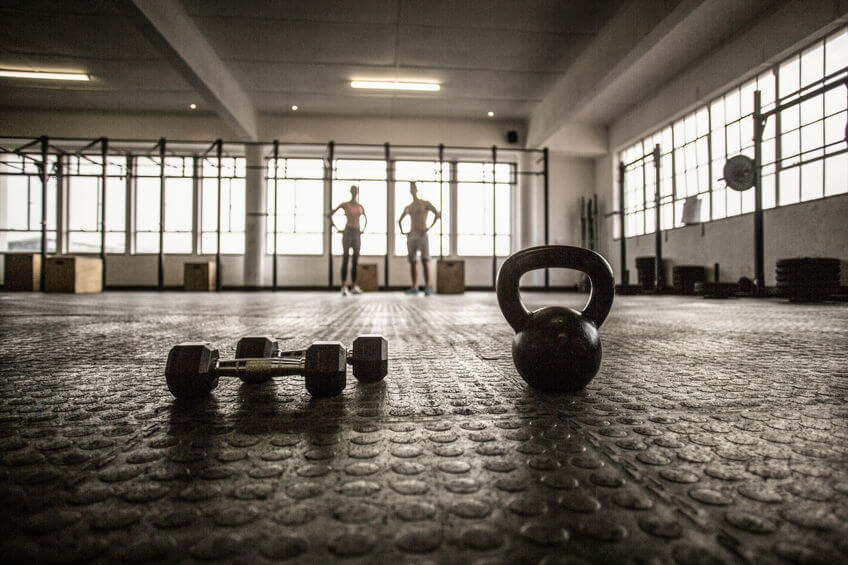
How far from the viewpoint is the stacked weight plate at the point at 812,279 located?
5570mm

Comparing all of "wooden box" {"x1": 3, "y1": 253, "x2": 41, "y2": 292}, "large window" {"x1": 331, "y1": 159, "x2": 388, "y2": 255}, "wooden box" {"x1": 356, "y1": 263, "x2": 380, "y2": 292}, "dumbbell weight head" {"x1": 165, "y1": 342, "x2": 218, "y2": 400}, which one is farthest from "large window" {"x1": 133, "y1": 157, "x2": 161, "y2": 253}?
"dumbbell weight head" {"x1": 165, "y1": 342, "x2": 218, "y2": 400}

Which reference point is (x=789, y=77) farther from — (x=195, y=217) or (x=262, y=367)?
(x=195, y=217)

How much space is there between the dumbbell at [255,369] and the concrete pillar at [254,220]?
1159 cm

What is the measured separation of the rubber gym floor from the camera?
39cm

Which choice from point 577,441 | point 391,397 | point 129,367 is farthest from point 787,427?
point 129,367

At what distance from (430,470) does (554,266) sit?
1.83ft

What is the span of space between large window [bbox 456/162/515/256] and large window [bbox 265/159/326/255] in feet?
12.6

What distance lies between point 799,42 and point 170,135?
13.0 m

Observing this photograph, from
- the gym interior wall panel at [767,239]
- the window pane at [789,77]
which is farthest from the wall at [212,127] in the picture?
the window pane at [789,77]

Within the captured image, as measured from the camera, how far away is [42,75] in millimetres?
9984

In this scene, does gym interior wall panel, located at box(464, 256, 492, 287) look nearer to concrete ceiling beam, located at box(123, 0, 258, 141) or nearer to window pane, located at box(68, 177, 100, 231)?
concrete ceiling beam, located at box(123, 0, 258, 141)

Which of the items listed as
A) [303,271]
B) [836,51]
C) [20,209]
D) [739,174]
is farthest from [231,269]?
[836,51]

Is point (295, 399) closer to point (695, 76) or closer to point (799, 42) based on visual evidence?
point (799, 42)

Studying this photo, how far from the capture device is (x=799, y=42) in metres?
6.67
